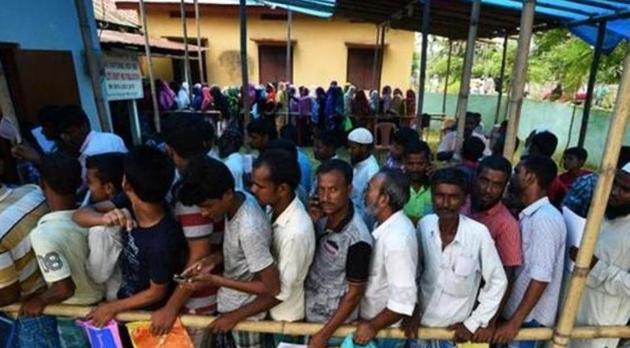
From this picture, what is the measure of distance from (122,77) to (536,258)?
6307 millimetres

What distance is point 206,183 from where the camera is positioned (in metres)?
1.67

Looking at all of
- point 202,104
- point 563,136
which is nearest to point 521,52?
point 202,104

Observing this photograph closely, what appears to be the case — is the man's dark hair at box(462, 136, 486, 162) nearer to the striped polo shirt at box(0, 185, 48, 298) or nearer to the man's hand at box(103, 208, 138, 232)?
the man's hand at box(103, 208, 138, 232)

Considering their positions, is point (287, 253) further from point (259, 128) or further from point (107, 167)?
point (259, 128)

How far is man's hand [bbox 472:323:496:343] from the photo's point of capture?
6.22 feet

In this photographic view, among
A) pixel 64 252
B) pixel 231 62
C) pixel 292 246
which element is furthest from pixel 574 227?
pixel 231 62

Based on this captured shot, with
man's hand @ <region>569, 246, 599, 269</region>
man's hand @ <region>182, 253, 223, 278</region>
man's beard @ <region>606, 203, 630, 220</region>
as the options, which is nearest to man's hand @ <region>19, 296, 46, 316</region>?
man's hand @ <region>182, 253, 223, 278</region>

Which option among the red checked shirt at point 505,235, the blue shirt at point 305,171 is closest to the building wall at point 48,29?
the blue shirt at point 305,171

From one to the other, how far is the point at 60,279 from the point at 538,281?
83.9 inches

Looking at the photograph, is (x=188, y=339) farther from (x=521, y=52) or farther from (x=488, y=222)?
(x=521, y=52)

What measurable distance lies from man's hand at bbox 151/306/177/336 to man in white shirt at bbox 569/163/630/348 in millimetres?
1920

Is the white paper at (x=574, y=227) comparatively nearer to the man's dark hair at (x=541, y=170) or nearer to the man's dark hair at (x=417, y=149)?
the man's dark hair at (x=541, y=170)

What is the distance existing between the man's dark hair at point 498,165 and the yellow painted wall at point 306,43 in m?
12.5

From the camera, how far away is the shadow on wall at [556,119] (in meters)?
9.87
